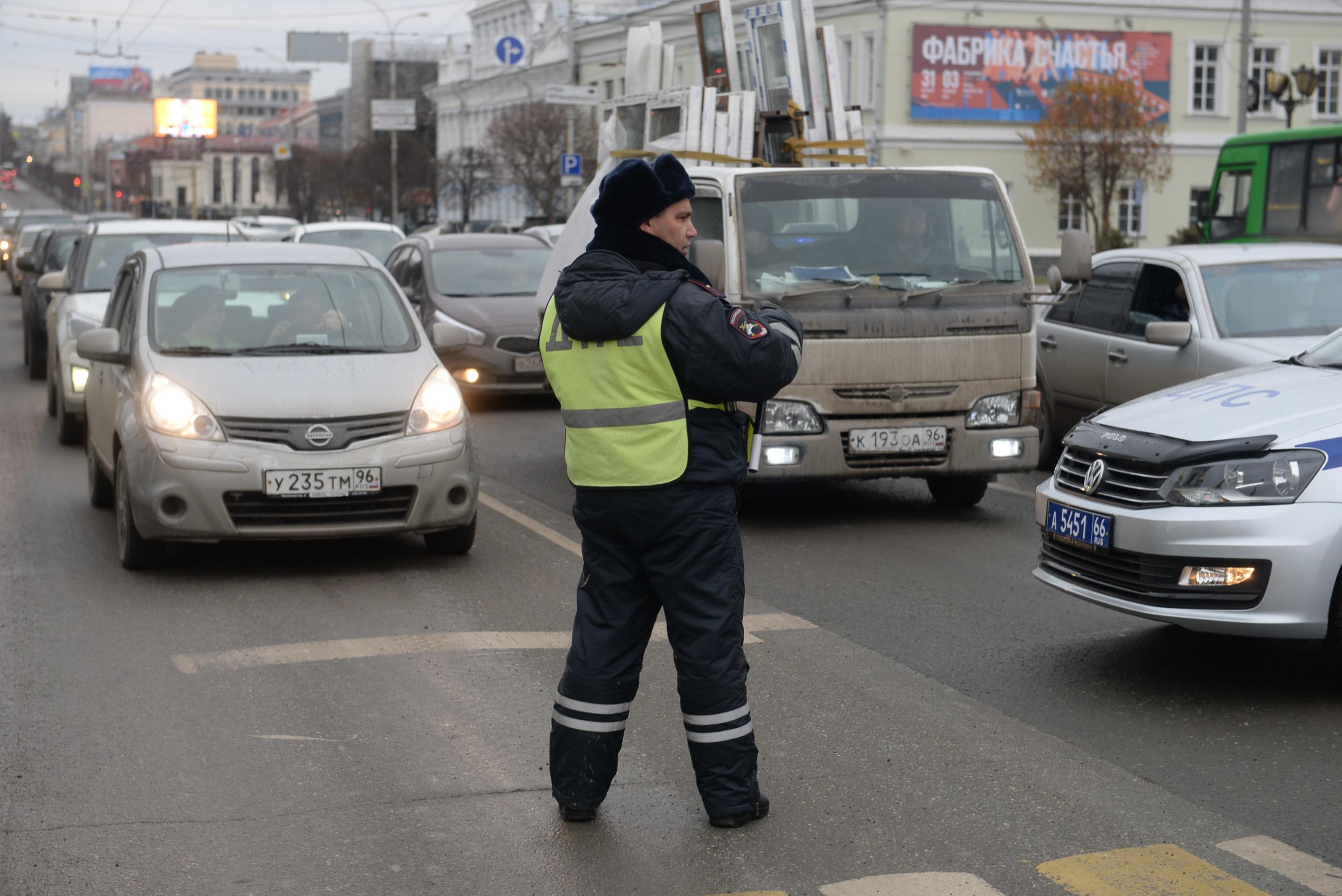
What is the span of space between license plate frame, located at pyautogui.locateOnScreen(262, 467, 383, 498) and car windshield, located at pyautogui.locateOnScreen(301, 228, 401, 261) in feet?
52.0

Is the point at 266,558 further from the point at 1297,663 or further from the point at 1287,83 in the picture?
the point at 1287,83

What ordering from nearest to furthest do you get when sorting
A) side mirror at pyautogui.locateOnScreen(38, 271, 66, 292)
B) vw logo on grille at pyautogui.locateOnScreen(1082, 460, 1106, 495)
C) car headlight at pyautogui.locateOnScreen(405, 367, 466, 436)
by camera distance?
vw logo on grille at pyautogui.locateOnScreen(1082, 460, 1106, 495) → car headlight at pyautogui.locateOnScreen(405, 367, 466, 436) → side mirror at pyautogui.locateOnScreen(38, 271, 66, 292)

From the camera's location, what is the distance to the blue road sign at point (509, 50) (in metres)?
56.9

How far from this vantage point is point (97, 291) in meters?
15.3

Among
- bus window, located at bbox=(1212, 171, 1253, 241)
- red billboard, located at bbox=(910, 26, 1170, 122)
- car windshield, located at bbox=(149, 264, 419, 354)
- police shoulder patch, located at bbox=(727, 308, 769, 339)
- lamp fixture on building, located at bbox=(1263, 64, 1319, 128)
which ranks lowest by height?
car windshield, located at bbox=(149, 264, 419, 354)

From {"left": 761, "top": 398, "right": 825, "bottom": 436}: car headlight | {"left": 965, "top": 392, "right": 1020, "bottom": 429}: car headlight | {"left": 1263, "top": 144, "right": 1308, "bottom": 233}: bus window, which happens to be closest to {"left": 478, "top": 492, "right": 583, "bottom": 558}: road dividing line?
{"left": 761, "top": 398, "right": 825, "bottom": 436}: car headlight

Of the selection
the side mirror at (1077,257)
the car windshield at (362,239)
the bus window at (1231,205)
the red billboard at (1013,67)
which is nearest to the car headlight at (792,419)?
the side mirror at (1077,257)

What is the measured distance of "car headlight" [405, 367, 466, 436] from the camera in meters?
8.51

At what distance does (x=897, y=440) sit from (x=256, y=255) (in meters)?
3.78

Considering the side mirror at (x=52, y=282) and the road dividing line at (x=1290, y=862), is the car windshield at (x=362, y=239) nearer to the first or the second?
the side mirror at (x=52, y=282)

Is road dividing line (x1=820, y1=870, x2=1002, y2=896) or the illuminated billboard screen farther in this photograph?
the illuminated billboard screen

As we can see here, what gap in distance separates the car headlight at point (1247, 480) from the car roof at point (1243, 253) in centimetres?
513

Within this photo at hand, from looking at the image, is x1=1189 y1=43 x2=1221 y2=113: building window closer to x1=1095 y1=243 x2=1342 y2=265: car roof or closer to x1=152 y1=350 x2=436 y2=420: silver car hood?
x1=1095 y1=243 x2=1342 y2=265: car roof

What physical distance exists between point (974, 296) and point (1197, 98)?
47.0m
